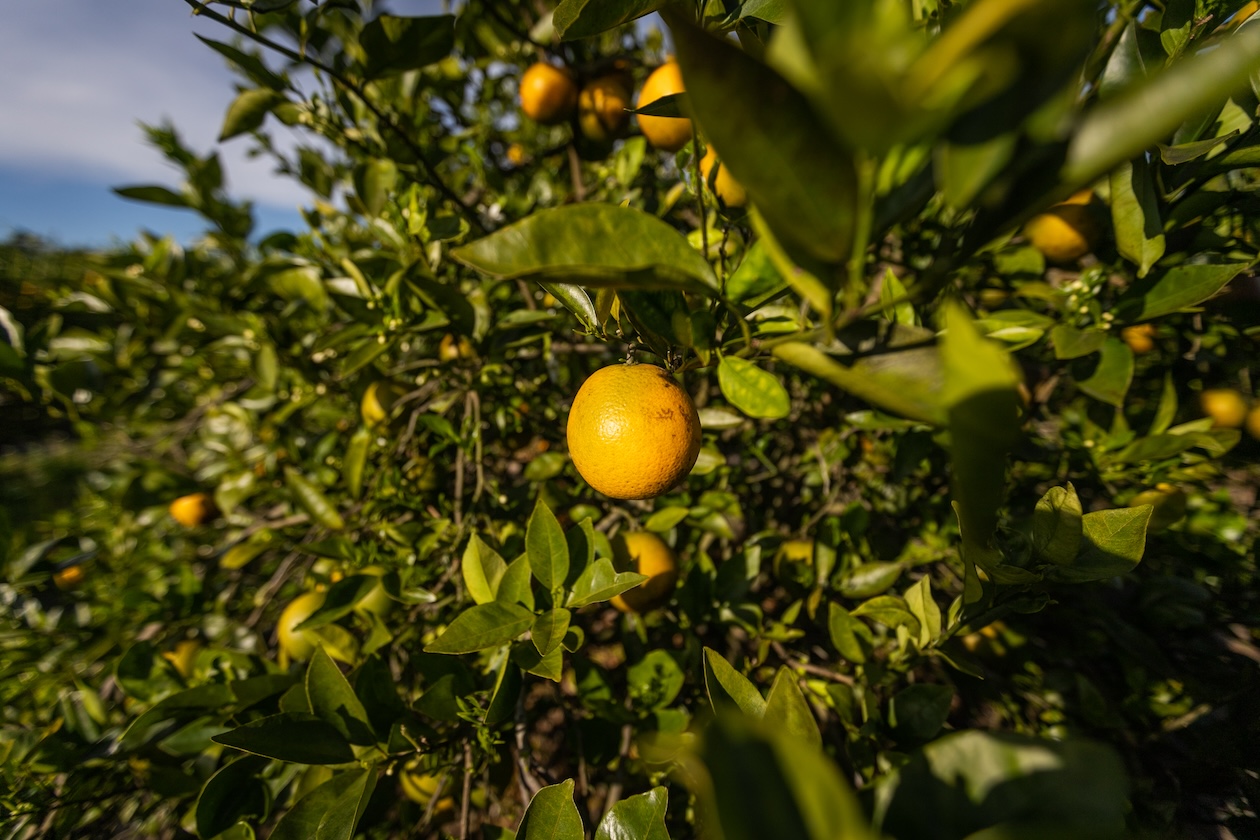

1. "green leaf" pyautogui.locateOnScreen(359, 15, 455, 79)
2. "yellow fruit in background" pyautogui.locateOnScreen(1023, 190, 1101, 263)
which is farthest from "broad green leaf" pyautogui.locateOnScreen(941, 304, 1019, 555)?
"green leaf" pyautogui.locateOnScreen(359, 15, 455, 79)

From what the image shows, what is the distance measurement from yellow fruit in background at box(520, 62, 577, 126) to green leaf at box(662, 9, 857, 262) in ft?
5.15

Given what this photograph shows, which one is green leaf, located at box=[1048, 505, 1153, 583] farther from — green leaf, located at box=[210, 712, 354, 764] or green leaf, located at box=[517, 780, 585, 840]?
green leaf, located at box=[210, 712, 354, 764]

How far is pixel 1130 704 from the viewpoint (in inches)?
63.5

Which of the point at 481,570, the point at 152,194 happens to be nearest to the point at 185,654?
the point at 481,570

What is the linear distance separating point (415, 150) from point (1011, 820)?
176cm

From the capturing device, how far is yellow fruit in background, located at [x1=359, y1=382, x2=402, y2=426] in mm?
1610

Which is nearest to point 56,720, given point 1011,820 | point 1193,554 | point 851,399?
point 1011,820

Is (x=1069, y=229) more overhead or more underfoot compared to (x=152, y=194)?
more underfoot

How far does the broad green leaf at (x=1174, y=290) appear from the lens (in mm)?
1024

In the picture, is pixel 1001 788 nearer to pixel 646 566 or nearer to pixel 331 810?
pixel 646 566

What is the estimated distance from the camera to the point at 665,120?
4.24ft

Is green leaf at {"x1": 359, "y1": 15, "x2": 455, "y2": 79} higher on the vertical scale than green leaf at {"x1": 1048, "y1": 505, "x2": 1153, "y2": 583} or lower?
higher

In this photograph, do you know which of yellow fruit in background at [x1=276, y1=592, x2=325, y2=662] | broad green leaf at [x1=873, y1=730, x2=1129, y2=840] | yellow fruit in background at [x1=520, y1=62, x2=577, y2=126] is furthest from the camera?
yellow fruit in background at [x1=520, y1=62, x2=577, y2=126]

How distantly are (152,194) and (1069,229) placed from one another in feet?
9.54
